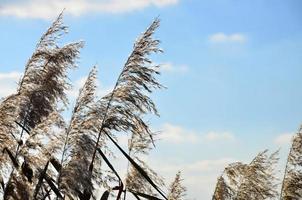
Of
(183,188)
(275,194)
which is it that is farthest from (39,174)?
(275,194)

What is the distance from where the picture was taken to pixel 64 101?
9312 millimetres

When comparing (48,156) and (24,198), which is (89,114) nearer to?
(48,156)

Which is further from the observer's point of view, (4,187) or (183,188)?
(183,188)

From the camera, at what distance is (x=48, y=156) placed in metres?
7.74

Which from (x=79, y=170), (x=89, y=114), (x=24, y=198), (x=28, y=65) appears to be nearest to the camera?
(x=24, y=198)

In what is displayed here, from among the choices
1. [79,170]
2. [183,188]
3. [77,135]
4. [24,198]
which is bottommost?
[24,198]

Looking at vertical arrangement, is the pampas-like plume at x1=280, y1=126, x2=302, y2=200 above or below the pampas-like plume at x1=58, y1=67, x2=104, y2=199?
above

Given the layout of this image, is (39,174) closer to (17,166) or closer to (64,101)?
(17,166)

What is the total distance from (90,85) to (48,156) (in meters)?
1.39

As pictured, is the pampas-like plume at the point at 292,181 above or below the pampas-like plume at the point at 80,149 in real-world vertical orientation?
above

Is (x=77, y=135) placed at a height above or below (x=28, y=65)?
below

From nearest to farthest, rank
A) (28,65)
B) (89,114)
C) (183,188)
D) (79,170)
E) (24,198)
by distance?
1. (24,198)
2. (79,170)
3. (89,114)
4. (28,65)
5. (183,188)

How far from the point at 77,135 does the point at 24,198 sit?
1236 millimetres

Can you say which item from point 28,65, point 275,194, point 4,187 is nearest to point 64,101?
point 28,65
